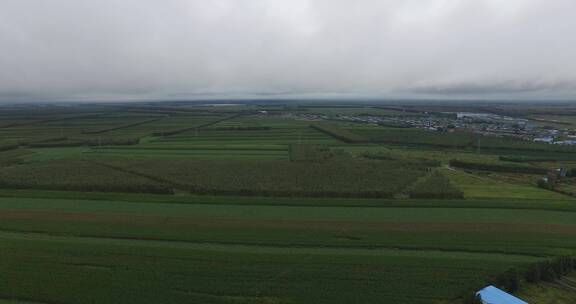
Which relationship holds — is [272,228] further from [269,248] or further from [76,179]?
[76,179]

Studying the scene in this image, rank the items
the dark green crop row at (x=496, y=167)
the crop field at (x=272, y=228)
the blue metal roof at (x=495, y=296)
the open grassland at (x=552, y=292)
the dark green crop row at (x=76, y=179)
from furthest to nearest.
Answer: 1. the dark green crop row at (x=496, y=167)
2. the dark green crop row at (x=76, y=179)
3. the crop field at (x=272, y=228)
4. the open grassland at (x=552, y=292)
5. the blue metal roof at (x=495, y=296)

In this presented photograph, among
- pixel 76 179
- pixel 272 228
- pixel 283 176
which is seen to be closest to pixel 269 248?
pixel 272 228

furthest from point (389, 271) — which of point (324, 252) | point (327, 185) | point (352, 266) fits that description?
point (327, 185)

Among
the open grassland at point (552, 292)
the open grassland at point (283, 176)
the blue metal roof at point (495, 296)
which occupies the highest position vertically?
the open grassland at point (283, 176)

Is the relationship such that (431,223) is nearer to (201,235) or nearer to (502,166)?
(201,235)

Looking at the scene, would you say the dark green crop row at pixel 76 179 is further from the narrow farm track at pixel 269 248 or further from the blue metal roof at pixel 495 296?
the blue metal roof at pixel 495 296

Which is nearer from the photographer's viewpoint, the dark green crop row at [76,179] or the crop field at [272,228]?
the crop field at [272,228]

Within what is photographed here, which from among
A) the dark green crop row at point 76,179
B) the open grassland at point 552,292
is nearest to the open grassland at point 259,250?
the open grassland at point 552,292
